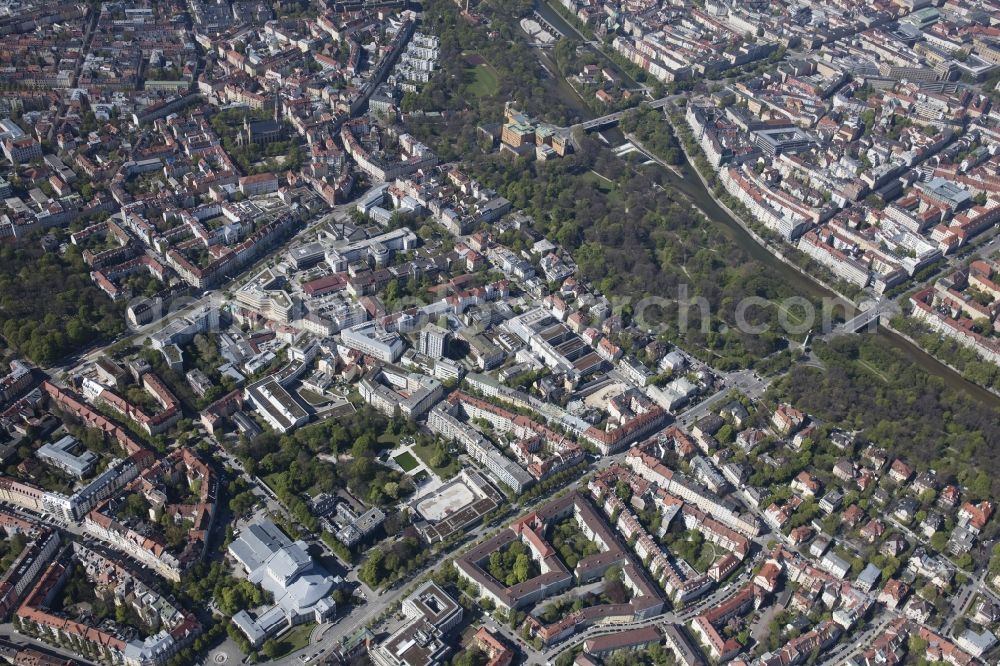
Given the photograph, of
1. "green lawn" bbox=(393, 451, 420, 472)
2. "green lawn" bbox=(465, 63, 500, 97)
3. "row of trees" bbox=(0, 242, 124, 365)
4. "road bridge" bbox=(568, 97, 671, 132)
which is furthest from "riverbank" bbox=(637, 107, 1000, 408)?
"row of trees" bbox=(0, 242, 124, 365)

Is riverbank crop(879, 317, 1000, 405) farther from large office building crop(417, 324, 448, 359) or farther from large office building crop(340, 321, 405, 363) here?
large office building crop(340, 321, 405, 363)

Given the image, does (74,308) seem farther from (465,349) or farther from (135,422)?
(465,349)

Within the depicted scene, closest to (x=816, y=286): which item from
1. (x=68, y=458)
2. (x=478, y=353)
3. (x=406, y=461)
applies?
(x=478, y=353)

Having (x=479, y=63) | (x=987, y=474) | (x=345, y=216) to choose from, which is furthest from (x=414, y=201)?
(x=987, y=474)

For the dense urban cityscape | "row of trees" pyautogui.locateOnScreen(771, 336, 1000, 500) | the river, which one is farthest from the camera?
the river

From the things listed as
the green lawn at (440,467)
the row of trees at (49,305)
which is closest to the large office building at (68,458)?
the row of trees at (49,305)

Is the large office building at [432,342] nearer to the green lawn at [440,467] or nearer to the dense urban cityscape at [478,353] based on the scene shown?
the dense urban cityscape at [478,353]

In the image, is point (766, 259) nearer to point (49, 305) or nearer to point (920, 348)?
point (920, 348)
